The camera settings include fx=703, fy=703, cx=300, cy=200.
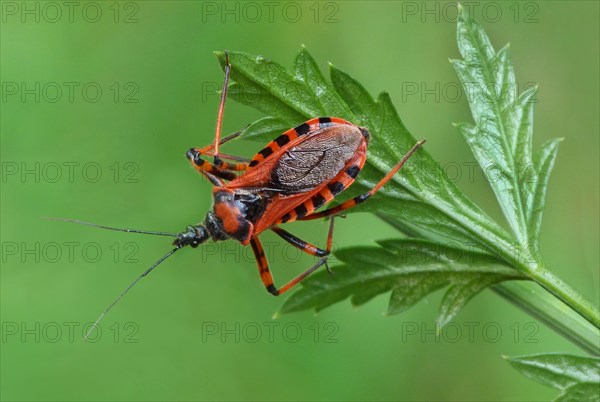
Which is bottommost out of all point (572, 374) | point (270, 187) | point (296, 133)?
point (572, 374)

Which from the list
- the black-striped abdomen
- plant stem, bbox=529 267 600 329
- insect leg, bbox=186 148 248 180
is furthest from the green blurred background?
plant stem, bbox=529 267 600 329

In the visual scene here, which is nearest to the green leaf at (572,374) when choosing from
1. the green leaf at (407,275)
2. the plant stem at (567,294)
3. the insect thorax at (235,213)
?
the plant stem at (567,294)

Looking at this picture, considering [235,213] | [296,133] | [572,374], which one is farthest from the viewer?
[235,213]

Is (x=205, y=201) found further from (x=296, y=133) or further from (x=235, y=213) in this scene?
(x=296, y=133)

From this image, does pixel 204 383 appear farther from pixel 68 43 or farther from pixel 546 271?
pixel 546 271

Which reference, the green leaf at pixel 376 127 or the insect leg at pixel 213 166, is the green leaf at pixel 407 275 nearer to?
the green leaf at pixel 376 127

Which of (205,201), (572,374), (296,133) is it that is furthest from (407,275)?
(205,201)

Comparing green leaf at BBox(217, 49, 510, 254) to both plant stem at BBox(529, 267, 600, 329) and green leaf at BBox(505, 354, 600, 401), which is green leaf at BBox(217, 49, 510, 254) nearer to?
plant stem at BBox(529, 267, 600, 329)
